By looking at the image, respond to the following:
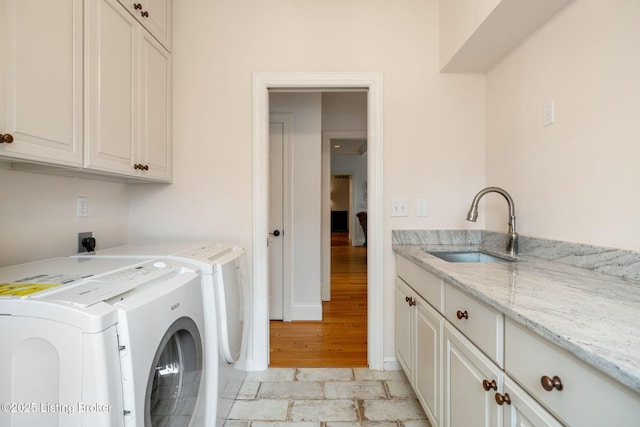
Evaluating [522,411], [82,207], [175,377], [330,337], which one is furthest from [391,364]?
[82,207]

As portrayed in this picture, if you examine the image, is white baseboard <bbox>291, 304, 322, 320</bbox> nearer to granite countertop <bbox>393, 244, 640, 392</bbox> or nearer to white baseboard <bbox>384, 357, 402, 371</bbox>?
white baseboard <bbox>384, 357, 402, 371</bbox>

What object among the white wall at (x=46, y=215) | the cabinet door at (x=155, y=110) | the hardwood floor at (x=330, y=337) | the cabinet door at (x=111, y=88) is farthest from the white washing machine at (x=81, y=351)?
the hardwood floor at (x=330, y=337)

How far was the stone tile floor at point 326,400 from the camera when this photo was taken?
1580 millimetres

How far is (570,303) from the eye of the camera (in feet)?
2.68

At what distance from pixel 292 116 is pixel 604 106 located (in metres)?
2.36

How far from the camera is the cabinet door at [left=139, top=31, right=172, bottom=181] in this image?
1.72m

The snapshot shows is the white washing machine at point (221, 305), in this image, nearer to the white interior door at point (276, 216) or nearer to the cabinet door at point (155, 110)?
the cabinet door at point (155, 110)

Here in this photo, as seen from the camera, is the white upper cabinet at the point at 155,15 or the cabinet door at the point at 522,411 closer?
the cabinet door at the point at 522,411

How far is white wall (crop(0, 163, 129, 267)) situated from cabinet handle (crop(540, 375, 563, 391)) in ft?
6.40

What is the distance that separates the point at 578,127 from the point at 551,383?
1.17 meters

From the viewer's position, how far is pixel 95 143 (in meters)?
1.34

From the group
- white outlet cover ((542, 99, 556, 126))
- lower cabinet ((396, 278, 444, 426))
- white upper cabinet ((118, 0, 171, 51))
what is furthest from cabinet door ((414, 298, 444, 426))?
white upper cabinet ((118, 0, 171, 51))

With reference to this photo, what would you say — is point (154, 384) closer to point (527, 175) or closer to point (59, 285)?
point (59, 285)

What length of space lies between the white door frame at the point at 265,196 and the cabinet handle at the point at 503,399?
1.19 meters
